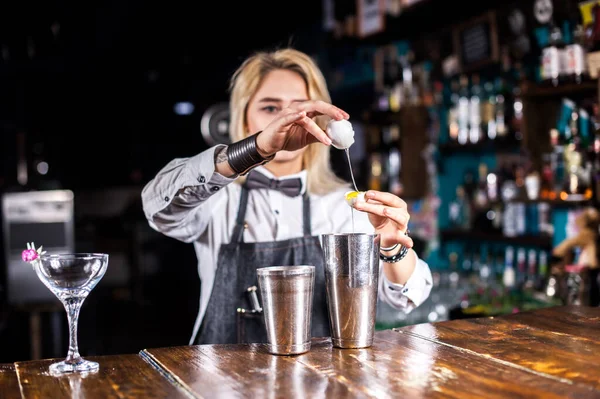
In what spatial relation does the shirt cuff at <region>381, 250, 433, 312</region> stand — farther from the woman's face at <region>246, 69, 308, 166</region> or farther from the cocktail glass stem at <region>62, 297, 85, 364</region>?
the cocktail glass stem at <region>62, 297, 85, 364</region>

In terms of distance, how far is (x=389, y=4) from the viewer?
444 centimetres

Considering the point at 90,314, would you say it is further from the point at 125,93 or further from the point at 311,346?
the point at 311,346

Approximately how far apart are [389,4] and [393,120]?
0.79 meters

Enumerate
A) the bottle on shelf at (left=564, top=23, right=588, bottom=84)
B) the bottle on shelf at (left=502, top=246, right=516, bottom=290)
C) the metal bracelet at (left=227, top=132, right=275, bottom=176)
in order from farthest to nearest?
the bottle on shelf at (left=502, top=246, right=516, bottom=290) < the bottle on shelf at (left=564, top=23, right=588, bottom=84) < the metal bracelet at (left=227, top=132, right=275, bottom=176)

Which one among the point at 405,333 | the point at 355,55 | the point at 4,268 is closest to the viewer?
the point at 405,333

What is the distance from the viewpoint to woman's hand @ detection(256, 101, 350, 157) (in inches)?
61.3

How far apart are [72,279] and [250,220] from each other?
Answer: 3.00 feet

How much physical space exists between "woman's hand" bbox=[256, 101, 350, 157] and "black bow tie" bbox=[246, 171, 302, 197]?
0.57 meters

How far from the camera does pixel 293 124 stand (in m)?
1.61

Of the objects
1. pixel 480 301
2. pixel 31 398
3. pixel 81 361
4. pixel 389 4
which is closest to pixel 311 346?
pixel 81 361

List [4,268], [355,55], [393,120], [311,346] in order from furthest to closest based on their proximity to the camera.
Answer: [4,268] < [355,55] < [393,120] < [311,346]

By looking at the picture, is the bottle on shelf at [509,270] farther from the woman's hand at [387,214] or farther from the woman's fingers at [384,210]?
the woman's fingers at [384,210]

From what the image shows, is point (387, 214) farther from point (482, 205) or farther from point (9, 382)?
point (482, 205)

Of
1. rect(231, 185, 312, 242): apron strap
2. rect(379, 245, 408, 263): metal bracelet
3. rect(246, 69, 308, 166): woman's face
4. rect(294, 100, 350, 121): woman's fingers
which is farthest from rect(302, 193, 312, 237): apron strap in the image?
rect(294, 100, 350, 121): woman's fingers
